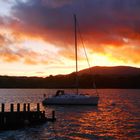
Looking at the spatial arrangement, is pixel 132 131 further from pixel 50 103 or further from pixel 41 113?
pixel 50 103

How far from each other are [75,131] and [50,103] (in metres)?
42.2

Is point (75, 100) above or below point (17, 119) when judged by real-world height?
above

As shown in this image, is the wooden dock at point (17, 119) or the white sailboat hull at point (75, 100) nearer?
the wooden dock at point (17, 119)

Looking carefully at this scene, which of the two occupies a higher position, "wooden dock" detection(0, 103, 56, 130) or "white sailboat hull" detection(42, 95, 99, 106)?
"white sailboat hull" detection(42, 95, 99, 106)

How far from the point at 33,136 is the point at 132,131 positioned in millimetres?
11805

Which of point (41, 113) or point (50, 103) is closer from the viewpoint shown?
point (41, 113)

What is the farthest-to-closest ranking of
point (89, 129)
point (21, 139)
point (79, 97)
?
point (79, 97) < point (89, 129) < point (21, 139)

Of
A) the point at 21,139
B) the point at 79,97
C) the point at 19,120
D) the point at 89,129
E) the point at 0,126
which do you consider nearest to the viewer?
the point at 21,139

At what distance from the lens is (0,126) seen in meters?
37.1

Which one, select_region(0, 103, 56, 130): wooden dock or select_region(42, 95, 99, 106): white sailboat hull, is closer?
select_region(0, 103, 56, 130): wooden dock

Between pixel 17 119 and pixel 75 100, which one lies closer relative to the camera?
pixel 17 119

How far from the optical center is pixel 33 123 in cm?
4197

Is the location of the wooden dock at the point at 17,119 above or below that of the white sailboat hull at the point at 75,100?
below

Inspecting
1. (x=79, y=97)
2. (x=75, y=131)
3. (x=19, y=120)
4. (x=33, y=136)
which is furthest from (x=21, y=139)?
(x=79, y=97)
